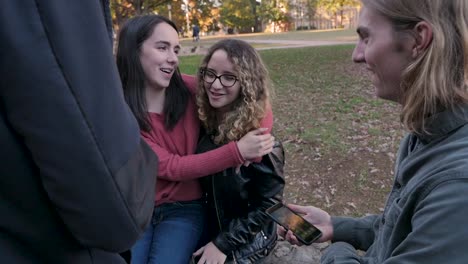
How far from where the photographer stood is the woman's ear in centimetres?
123

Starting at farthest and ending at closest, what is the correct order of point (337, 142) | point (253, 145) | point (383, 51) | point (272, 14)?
point (272, 14) → point (337, 142) → point (253, 145) → point (383, 51)

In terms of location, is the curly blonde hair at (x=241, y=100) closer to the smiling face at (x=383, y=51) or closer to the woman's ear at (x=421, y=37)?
the smiling face at (x=383, y=51)

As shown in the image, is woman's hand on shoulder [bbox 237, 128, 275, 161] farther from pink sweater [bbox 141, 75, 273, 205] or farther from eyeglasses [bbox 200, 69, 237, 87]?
eyeglasses [bbox 200, 69, 237, 87]

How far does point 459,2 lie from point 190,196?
1891 millimetres

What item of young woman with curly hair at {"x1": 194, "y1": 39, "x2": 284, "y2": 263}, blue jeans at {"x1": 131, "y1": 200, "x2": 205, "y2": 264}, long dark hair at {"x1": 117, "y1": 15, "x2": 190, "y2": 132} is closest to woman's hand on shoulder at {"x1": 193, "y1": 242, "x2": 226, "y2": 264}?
young woman with curly hair at {"x1": 194, "y1": 39, "x2": 284, "y2": 263}

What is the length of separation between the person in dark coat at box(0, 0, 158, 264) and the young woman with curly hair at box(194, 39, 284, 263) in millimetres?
1428

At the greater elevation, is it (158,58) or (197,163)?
(158,58)

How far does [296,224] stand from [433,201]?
3.03 feet

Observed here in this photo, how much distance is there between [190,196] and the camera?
8.75 ft

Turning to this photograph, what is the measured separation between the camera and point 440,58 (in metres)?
1.22

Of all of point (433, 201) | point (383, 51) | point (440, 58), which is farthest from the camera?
point (383, 51)

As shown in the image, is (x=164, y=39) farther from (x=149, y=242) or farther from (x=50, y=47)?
(x=50, y=47)

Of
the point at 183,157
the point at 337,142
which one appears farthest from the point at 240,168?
the point at 337,142

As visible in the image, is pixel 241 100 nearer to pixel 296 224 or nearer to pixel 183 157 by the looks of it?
pixel 183 157
